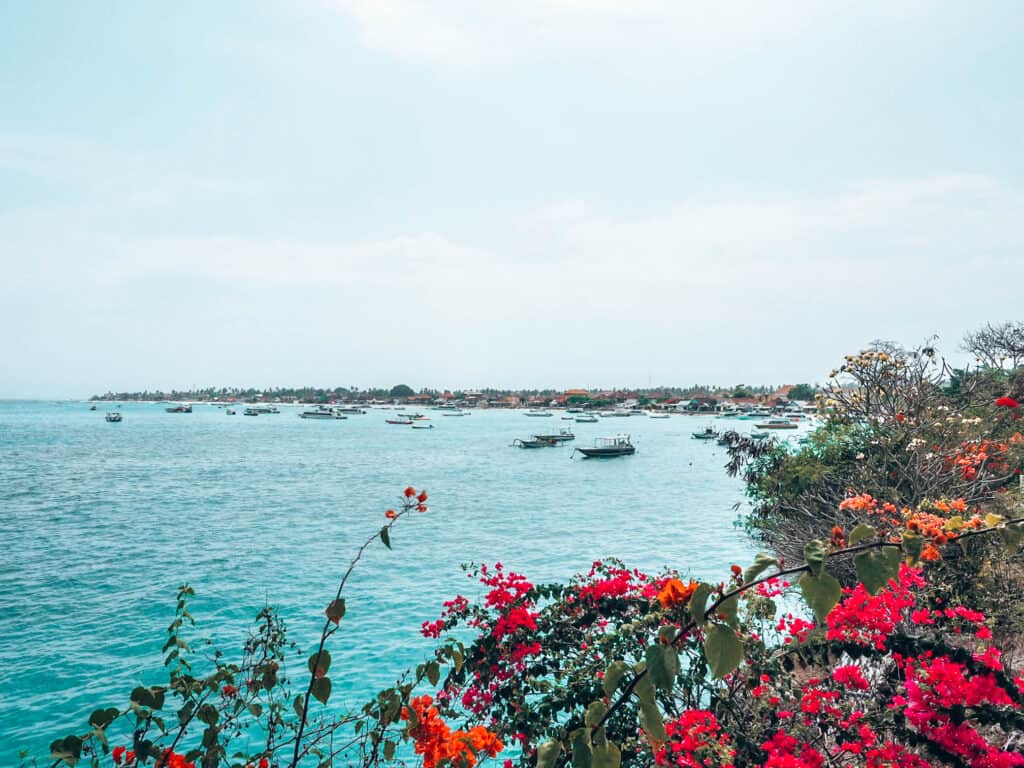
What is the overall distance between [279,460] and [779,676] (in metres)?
50.1

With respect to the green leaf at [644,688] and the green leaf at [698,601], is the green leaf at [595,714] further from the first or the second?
the green leaf at [698,601]

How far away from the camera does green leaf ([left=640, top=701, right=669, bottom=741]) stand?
3.88ft

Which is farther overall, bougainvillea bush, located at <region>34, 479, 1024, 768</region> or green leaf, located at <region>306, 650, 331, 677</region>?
green leaf, located at <region>306, 650, 331, 677</region>

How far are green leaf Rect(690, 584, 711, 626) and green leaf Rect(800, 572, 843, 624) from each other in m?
0.18

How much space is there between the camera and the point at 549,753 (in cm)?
139

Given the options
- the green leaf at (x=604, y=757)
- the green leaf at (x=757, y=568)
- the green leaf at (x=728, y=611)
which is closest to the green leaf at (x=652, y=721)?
the green leaf at (x=604, y=757)

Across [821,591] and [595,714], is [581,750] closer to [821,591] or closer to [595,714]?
[595,714]

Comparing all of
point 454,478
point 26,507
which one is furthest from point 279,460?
point 26,507

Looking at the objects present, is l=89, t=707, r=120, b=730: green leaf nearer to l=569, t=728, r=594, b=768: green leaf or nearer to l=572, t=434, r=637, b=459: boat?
l=569, t=728, r=594, b=768: green leaf

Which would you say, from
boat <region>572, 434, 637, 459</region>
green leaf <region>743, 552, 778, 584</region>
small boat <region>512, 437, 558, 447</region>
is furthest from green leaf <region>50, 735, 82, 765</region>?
small boat <region>512, 437, 558, 447</region>

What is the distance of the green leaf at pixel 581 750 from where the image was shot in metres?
1.25

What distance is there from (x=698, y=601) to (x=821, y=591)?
235 millimetres

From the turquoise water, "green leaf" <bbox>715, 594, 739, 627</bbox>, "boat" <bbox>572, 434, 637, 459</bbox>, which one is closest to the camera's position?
"green leaf" <bbox>715, 594, 739, 627</bbox>

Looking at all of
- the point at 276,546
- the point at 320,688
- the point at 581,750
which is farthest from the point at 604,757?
the point at 276,546
